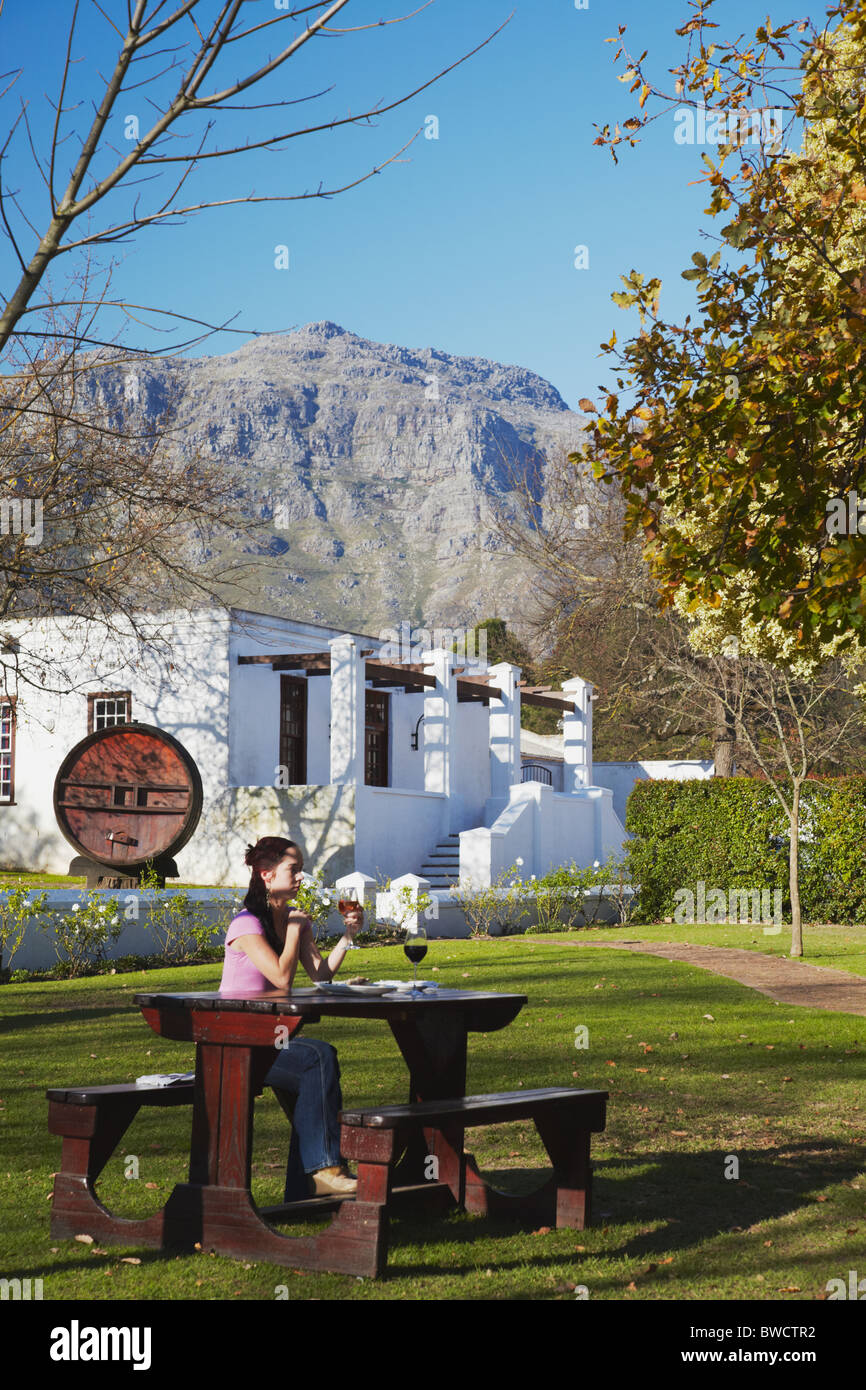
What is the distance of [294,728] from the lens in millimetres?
23969

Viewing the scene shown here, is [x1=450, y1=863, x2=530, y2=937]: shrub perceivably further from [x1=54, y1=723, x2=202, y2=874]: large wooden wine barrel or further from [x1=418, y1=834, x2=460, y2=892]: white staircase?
[x1=54, y1=723, x2=202, y2=874]: large wooden wine barrel

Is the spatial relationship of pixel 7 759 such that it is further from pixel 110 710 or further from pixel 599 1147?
pixel 599 1147

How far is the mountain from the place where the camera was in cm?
11344

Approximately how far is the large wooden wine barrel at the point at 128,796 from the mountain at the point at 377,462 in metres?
76.1

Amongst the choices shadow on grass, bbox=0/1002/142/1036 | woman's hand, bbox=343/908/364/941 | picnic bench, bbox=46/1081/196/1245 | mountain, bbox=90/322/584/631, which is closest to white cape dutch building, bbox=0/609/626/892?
shadow on grass, bbox=0/1002/142/1036

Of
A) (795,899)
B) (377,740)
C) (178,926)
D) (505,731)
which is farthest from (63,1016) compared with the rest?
(505,731)

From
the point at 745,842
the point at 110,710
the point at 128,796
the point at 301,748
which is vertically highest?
the point at 110,710

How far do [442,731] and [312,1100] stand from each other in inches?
731

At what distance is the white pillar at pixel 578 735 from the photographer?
89.2ft

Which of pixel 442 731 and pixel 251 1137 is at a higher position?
pixel 442 731

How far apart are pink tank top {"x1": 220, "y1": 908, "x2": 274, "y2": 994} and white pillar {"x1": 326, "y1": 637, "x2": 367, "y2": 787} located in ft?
50.9

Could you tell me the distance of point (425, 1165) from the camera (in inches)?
226

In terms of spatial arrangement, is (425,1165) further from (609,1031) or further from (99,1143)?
(609,1031)

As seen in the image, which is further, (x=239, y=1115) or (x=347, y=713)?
(x=347, y=713)
